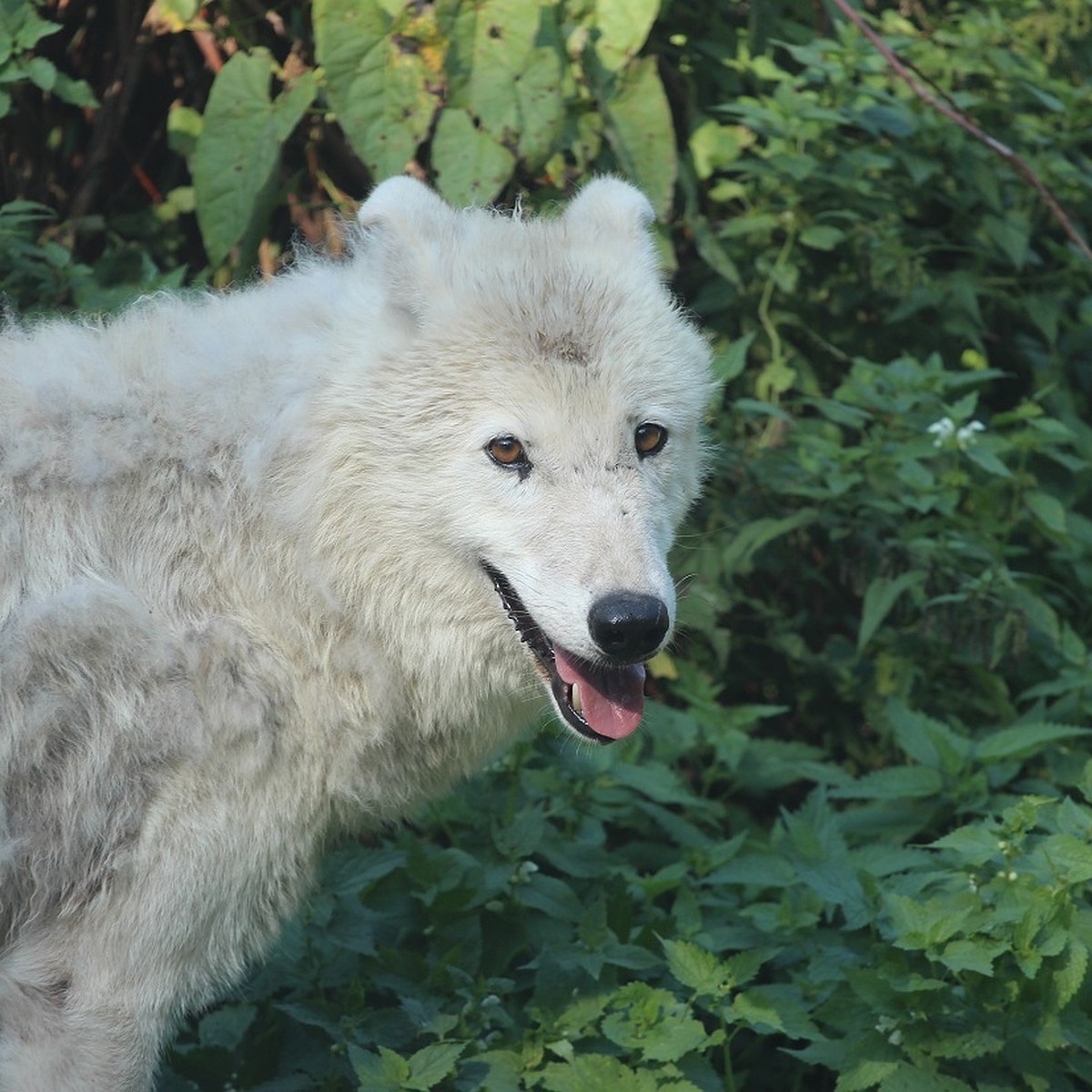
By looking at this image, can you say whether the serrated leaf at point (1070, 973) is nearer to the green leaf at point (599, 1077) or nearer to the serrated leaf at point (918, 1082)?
the serrated leaf at point (918, 1082)

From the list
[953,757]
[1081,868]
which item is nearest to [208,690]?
[1081,868]

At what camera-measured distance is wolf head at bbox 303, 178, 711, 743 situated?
314 cm


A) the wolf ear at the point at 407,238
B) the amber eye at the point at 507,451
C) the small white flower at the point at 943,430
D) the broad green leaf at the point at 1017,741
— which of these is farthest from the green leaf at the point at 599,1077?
the small white flower at the point at 943,430

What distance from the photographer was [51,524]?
10.1ft

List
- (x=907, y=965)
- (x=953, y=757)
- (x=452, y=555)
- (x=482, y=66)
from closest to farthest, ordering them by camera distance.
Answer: (x=452, y=555)
(x=907, y=965)
(x=953, y=757)
(x=482, y=66)

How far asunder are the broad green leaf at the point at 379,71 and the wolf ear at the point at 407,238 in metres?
1.23

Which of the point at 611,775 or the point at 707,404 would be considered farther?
the point at 611,775

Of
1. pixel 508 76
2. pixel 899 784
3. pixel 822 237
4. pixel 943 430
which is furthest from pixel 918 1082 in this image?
pixel 822 237

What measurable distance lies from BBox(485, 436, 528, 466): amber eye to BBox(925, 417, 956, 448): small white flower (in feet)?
7.61

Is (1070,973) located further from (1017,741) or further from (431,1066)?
(431,1066)

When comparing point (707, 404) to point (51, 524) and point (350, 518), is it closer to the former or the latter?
point (350, 518)

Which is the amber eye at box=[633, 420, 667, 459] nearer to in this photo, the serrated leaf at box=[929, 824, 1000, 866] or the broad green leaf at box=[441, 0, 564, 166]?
the serrated leaf at box=[929, 824, 1000, 866]

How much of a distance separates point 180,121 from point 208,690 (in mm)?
3079

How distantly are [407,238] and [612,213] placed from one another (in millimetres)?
550
